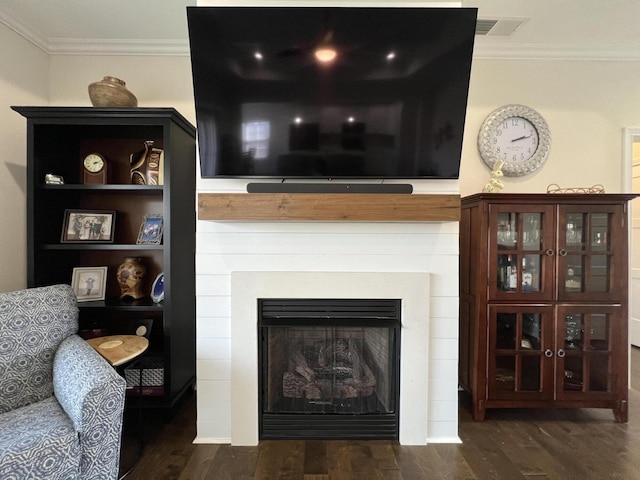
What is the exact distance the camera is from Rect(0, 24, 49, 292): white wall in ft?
6.98

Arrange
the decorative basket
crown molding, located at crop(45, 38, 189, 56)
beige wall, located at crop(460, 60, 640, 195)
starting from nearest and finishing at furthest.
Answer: the decorative basket
crown molding, located at crop(45, 38, 189, 56)
beige wall, located at crop(460, 60, 640, 195)

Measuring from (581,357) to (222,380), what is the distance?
2191 millimetres

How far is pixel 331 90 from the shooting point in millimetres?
1744

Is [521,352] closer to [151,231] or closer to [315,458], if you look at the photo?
[315,458]

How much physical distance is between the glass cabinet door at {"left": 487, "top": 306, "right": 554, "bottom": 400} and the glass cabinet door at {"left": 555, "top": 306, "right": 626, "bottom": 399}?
7 centimetres

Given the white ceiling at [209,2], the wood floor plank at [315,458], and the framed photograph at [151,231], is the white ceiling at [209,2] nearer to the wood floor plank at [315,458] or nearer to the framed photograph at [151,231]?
the framed photograph at [151,231]

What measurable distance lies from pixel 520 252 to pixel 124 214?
2.67 m

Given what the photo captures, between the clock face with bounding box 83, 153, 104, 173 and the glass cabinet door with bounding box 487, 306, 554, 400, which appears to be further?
the clock face with bounding box 83, 153, 104, 173

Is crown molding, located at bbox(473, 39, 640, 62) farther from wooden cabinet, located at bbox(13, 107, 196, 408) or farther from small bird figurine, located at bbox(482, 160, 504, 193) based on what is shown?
wooden cabinet, located at bbox(13, 107, 196, 408)

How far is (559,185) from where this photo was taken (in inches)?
100

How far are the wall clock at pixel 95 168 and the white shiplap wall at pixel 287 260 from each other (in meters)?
0.92

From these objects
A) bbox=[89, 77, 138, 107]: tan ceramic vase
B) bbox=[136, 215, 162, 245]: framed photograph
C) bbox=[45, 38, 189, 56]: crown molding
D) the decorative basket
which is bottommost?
the decorative basket

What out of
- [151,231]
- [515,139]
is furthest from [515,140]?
[151,231]

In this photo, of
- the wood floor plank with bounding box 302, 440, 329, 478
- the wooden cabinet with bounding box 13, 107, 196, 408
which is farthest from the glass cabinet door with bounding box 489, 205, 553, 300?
the wooden cabinet with bounding box 13, 107, 196, 408
